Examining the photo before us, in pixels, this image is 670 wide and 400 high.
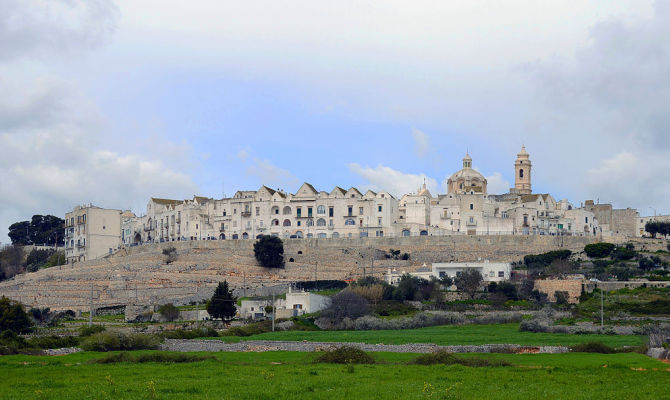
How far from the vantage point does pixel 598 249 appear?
74125 mm

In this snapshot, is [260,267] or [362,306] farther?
[260,267]

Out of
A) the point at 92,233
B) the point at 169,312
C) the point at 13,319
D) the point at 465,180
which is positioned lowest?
the point at 13,319

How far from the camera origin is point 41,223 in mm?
110875

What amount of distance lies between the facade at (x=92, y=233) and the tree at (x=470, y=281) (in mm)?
36703

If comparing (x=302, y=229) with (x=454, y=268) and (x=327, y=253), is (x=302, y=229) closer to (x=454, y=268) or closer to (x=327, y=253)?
(x=327, y=253)

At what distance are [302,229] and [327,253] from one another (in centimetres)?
514

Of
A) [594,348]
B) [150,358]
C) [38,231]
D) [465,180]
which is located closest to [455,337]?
[594,348]

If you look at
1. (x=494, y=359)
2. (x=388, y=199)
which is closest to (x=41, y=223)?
(x=388, y=199)

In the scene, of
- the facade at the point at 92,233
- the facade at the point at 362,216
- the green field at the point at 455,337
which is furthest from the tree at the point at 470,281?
the facade at the point at 92,233

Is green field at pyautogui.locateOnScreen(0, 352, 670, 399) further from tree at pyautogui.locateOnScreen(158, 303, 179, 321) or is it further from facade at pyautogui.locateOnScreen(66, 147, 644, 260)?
facade at pyautogui.locateOnScreen(66, 147, 644, 260)

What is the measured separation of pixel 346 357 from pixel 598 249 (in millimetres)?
46531

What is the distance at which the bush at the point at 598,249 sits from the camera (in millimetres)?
74062

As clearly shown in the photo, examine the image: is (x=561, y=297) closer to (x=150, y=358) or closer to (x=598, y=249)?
(x=598, y=249)

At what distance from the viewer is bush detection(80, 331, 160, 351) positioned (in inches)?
1507
